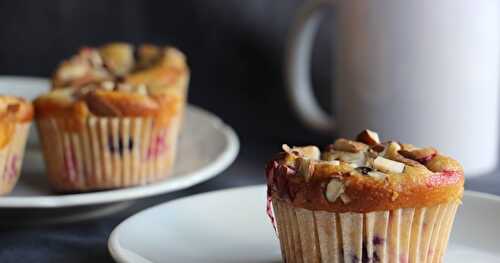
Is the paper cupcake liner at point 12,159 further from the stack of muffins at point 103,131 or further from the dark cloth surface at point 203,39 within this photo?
the dark cloth surface at point 203,39

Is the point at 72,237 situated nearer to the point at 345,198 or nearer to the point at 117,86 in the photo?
the point at 117,86

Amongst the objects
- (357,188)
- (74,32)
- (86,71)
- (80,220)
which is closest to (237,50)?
(74,32)

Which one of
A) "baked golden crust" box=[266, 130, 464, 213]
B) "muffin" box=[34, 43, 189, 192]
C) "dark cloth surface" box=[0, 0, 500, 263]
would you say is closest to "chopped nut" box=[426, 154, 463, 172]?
"baked golden crust" box=[266, 130, 464, 213]

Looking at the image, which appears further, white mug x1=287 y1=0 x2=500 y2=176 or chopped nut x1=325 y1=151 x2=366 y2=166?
white mug x1=287 y1=0 x2=500 y2=176

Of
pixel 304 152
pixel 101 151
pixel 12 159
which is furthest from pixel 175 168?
pixel 304 152

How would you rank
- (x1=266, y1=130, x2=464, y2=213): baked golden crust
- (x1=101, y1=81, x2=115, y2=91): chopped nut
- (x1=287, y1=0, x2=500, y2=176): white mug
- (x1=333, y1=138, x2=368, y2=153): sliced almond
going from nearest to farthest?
(x1=266, y1=130, x2=464, y2=213): baked golden crust
(x1=333, y1=138, x2=368, y2=153): sliced almond
(x1=101, y1=81, x2=115, y2=91): chopped nut
(x1=287, y1=0, x2=500, y2=176): white mug

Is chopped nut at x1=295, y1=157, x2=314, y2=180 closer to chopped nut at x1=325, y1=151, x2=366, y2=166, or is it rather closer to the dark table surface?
chopped nut at x1=325, y1=151, x2=366, y2=166
